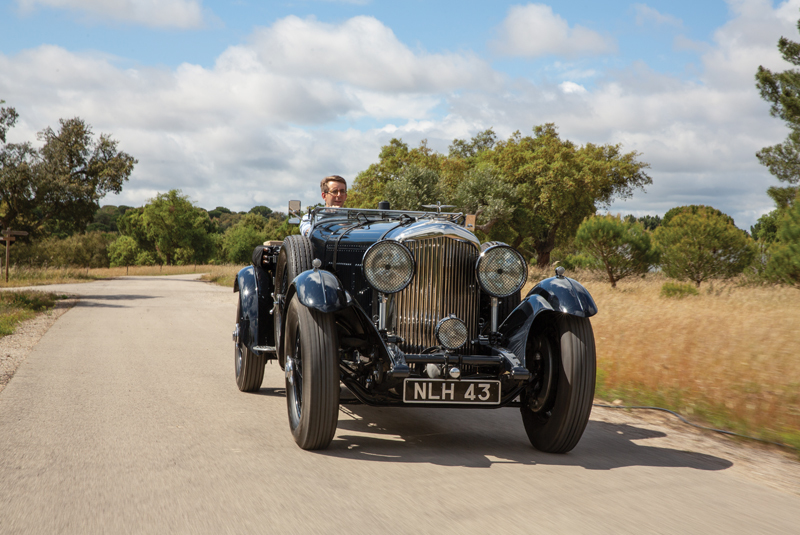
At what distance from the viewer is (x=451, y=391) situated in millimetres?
3984

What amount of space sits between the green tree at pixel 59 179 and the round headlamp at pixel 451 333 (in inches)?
795

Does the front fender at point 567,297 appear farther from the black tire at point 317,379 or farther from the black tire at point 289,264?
the black tire at point 289,264

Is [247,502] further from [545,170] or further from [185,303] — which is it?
[545,170]

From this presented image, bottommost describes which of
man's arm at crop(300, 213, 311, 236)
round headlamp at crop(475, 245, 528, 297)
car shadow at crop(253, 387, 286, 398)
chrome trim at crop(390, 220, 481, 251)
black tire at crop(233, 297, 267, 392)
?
Answer: car shadow at crop(253, 387, 286, 398)

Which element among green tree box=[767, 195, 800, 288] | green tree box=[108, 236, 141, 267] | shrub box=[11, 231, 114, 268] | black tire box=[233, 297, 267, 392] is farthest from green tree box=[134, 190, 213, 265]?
black tire box=[233, 297, 267, 392]

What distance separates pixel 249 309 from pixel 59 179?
75.8ft

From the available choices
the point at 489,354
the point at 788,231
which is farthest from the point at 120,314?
the point at 788,231

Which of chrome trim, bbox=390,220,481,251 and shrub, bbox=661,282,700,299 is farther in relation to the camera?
shrub, bbox=661,282,700,299

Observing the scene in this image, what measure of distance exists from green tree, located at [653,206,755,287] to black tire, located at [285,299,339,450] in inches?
789

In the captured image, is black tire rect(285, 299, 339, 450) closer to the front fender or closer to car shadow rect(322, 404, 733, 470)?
car shadow rect(322, 404, 733, 470)

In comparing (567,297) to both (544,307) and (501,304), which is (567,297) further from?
(501,304)

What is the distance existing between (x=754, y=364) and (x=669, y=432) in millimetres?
2553

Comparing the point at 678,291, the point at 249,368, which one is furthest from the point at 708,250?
the point at 249,368

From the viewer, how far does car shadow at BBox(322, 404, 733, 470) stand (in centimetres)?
407
